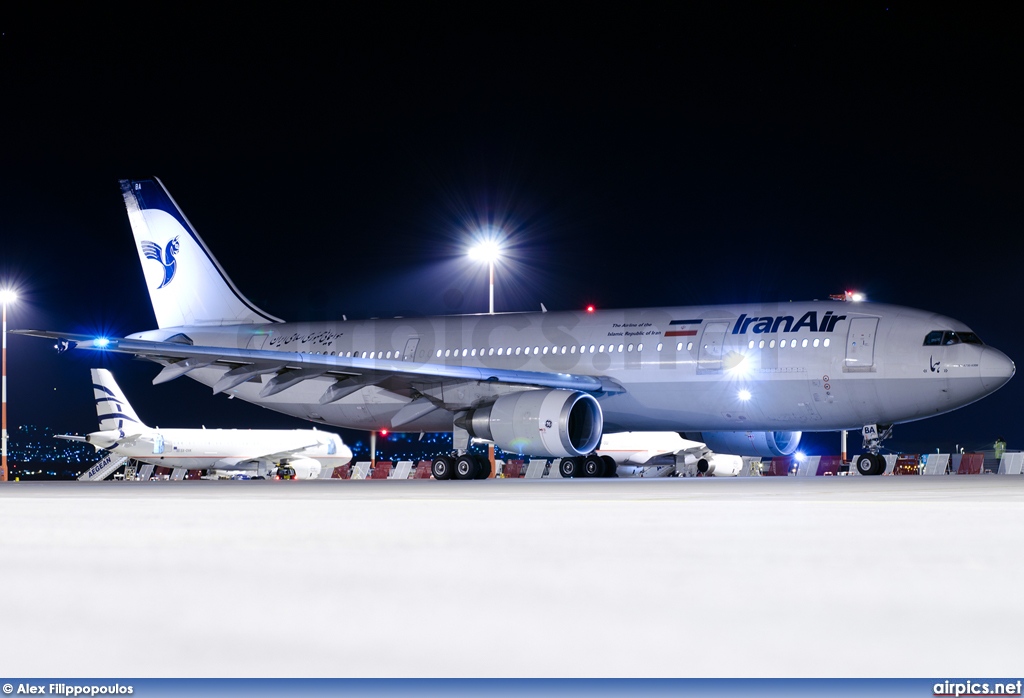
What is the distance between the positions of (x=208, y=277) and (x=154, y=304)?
2084 millimetres

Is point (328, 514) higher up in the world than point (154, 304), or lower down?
lower down

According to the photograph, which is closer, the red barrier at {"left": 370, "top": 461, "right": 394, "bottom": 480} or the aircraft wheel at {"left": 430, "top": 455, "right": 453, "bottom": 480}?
the aircraft wheel at {"left": 430, "top": 455, "right": 453, "bottom": 480}

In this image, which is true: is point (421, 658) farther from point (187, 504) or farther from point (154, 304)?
point (154, 304)

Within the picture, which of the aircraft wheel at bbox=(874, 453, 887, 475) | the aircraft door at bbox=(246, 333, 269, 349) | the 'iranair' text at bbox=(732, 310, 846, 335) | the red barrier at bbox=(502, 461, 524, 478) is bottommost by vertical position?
the red barrier at bbox=(502, 461, 524, 478)

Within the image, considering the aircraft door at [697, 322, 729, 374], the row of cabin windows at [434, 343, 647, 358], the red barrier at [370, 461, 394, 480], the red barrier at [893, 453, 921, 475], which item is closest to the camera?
the aircraft door at [697, 322, 729, 374]

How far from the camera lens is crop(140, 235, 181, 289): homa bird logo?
116 feet

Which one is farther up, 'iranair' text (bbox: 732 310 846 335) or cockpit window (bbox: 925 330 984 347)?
'iranair' text (bbox: 732 310 846 335)

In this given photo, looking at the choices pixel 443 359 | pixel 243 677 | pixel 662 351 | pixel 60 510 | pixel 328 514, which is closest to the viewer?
pixel 243 677

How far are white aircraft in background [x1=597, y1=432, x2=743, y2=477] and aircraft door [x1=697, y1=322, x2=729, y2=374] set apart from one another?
2134 centimetres

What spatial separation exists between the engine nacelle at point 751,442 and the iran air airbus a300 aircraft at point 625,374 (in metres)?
0.05

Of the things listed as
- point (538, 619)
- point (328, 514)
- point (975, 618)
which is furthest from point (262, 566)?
point (328, 514)

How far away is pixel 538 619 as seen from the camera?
5141mm

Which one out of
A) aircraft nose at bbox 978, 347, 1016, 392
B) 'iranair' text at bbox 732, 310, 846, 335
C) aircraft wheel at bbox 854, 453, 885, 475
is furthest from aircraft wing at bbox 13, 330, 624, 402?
aircraft nose at bbox 978, 347, 1016, 392

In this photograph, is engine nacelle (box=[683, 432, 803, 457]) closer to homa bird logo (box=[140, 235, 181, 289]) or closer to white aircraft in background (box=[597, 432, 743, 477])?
homa bird logo (box=[140, 235, 181, 289])
